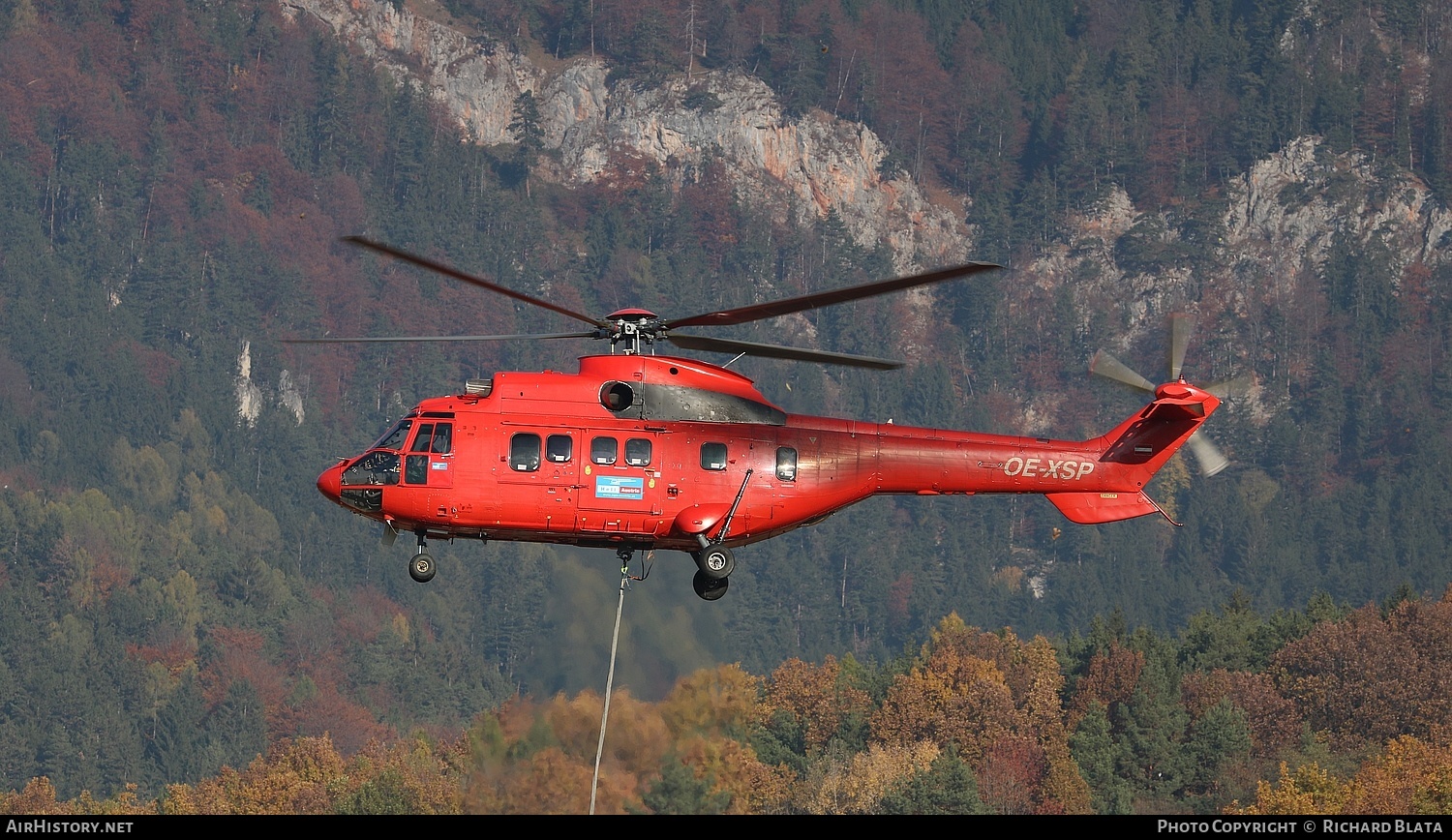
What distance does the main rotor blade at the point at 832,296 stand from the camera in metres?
42.6

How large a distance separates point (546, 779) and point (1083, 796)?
91314 millimetres

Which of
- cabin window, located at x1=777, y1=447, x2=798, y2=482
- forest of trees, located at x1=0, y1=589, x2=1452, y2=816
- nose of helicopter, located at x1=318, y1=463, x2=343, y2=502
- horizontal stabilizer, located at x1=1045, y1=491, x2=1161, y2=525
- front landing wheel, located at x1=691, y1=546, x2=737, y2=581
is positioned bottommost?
forest of trees, located at x1=0, y1=589, x2=1452, y2=816

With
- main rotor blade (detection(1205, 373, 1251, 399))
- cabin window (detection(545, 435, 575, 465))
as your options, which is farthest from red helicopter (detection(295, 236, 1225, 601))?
main rotor blade (detection(1205, 373, 1251, 399))

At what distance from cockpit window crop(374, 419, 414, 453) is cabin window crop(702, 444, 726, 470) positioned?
572 cm

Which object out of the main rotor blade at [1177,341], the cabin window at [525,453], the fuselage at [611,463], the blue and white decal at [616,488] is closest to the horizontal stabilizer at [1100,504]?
the main rotor blade at [1177,341]

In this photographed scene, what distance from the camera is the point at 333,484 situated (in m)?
50.2

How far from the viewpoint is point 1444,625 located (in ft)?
622

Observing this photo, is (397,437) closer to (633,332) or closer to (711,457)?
(633,332)

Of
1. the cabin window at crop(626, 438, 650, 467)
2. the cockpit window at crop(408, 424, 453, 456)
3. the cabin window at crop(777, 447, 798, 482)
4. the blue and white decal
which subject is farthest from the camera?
the cabin window at crop(777, 447, 798, 482)

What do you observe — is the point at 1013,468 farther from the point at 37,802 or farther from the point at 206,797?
the point at 37,802

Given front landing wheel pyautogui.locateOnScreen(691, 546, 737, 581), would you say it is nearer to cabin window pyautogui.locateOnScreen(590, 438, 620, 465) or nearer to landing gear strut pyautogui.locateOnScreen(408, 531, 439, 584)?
cabin window pyautogui.locateOnScreen(590, 438, 620, 465)

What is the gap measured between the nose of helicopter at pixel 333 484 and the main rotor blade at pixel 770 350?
6.97 meters

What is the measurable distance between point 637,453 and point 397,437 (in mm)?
4785

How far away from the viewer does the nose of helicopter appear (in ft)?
164
